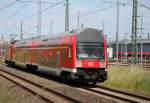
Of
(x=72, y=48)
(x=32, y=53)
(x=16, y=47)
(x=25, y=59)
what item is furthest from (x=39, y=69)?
(x=16, y=47)

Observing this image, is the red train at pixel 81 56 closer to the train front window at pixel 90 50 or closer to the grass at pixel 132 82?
the train front window at pixel 90 50

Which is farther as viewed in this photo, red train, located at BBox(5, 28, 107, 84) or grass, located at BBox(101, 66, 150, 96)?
red train, located at BBox(5, 28, 107, 84)

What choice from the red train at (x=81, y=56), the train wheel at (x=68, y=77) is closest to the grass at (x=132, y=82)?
the red train at (x=81, y=56)

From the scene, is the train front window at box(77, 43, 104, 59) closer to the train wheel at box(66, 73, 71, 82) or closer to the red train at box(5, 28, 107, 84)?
the red train at box(5, 28, 107, 84)

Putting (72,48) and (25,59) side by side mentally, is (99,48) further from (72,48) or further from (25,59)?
(25,59)

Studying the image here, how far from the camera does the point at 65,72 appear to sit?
23062 millimetres

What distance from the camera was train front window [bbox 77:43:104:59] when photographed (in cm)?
2180

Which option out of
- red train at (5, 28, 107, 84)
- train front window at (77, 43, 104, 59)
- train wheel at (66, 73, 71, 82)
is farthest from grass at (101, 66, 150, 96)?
train wheel at (66, 73, 71, 82)

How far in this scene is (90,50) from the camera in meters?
22.0

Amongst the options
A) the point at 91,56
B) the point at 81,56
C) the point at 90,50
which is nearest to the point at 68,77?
the point at 81,56

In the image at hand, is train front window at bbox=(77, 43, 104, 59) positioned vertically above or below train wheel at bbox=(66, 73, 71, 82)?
above

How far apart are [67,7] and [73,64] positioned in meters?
14.0

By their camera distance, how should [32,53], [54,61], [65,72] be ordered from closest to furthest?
[65,72]
[54,61]
[32,53]

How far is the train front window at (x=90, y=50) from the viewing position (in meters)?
21.8
